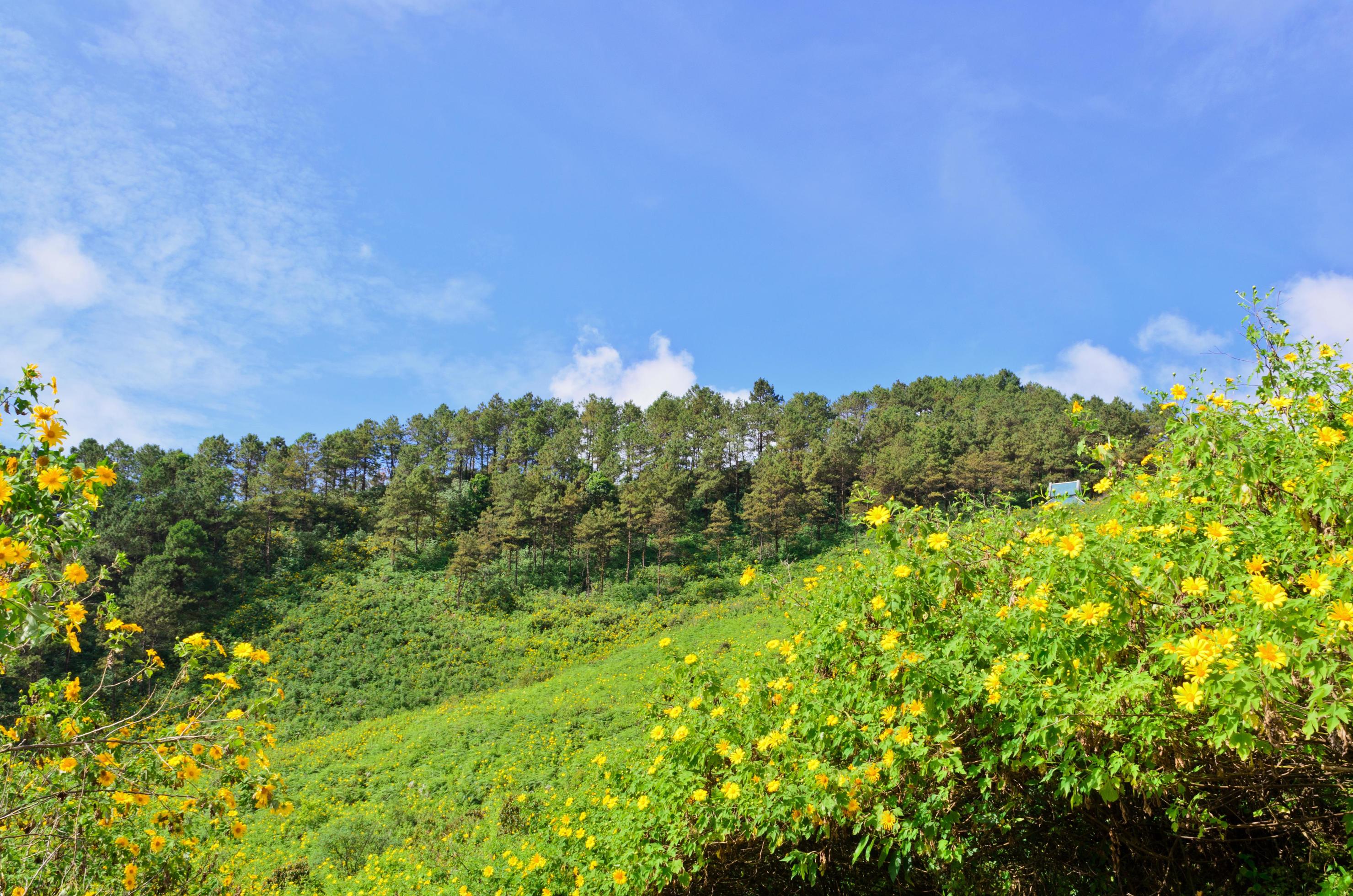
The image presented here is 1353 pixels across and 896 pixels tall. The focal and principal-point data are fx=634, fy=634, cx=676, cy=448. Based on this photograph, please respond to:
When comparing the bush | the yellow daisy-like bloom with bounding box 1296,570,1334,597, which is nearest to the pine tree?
the bush

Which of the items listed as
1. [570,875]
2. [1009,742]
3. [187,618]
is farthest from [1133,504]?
[187,618]

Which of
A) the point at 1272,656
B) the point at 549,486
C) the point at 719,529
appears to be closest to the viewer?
the point at 1272,656

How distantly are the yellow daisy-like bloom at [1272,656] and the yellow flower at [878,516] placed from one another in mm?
1310

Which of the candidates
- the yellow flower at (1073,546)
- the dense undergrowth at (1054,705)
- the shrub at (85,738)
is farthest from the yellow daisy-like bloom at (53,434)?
the yellow flower at (1073,546)

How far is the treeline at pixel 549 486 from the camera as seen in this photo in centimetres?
3042

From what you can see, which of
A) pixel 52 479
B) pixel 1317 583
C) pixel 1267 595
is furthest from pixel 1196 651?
pixel 52 479

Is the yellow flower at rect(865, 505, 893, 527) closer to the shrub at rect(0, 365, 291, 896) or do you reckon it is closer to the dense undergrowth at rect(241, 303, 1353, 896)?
the dense undergrowth at rect(241, 303, 1353, 896)

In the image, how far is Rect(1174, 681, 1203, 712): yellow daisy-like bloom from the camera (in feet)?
6.13

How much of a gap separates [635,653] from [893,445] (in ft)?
87.3

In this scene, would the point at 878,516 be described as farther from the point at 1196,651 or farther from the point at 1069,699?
the point at 1196,651

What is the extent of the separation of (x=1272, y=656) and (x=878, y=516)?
1355 mm

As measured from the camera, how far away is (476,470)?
52.9 metres

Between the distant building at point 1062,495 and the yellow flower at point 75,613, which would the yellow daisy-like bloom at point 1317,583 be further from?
the yellow flower at point 75,613

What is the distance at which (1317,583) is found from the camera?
1.93 metres
